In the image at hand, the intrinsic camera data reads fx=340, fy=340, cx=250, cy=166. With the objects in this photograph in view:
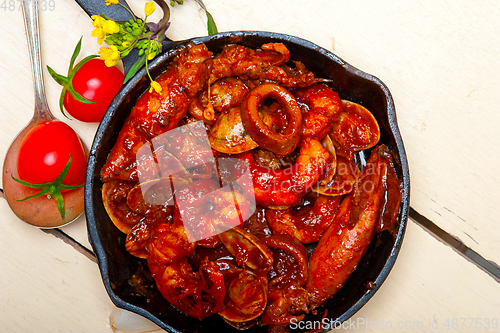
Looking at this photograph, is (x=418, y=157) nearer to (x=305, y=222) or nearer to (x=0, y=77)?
(x=305, y=222)

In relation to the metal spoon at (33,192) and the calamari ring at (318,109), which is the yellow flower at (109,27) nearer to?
the metal spoon at (33,192)

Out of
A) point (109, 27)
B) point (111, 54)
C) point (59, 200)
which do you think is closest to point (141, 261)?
point (59, 200)

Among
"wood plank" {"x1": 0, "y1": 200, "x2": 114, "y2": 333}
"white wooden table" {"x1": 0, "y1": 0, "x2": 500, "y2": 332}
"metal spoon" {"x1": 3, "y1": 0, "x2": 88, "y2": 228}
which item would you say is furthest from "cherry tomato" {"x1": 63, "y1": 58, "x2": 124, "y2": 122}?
"wood plank" {"x1": 0, "y1": 200, "x2": 114, "y2": 333}

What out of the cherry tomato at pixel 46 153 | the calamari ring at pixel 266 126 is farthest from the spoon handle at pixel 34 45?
the calamari ring at pixel 266 126

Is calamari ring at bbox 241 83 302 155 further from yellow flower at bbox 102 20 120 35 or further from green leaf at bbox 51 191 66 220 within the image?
green leaf at bbox 51 191 66 220

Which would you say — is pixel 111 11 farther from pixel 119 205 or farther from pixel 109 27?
pixel 119 205

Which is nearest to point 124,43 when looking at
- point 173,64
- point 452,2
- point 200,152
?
point 173,64

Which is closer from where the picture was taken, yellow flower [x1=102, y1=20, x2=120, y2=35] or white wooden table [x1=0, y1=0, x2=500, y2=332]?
yellow flower [x1=102, y1=20, x2=120, y2=35]
